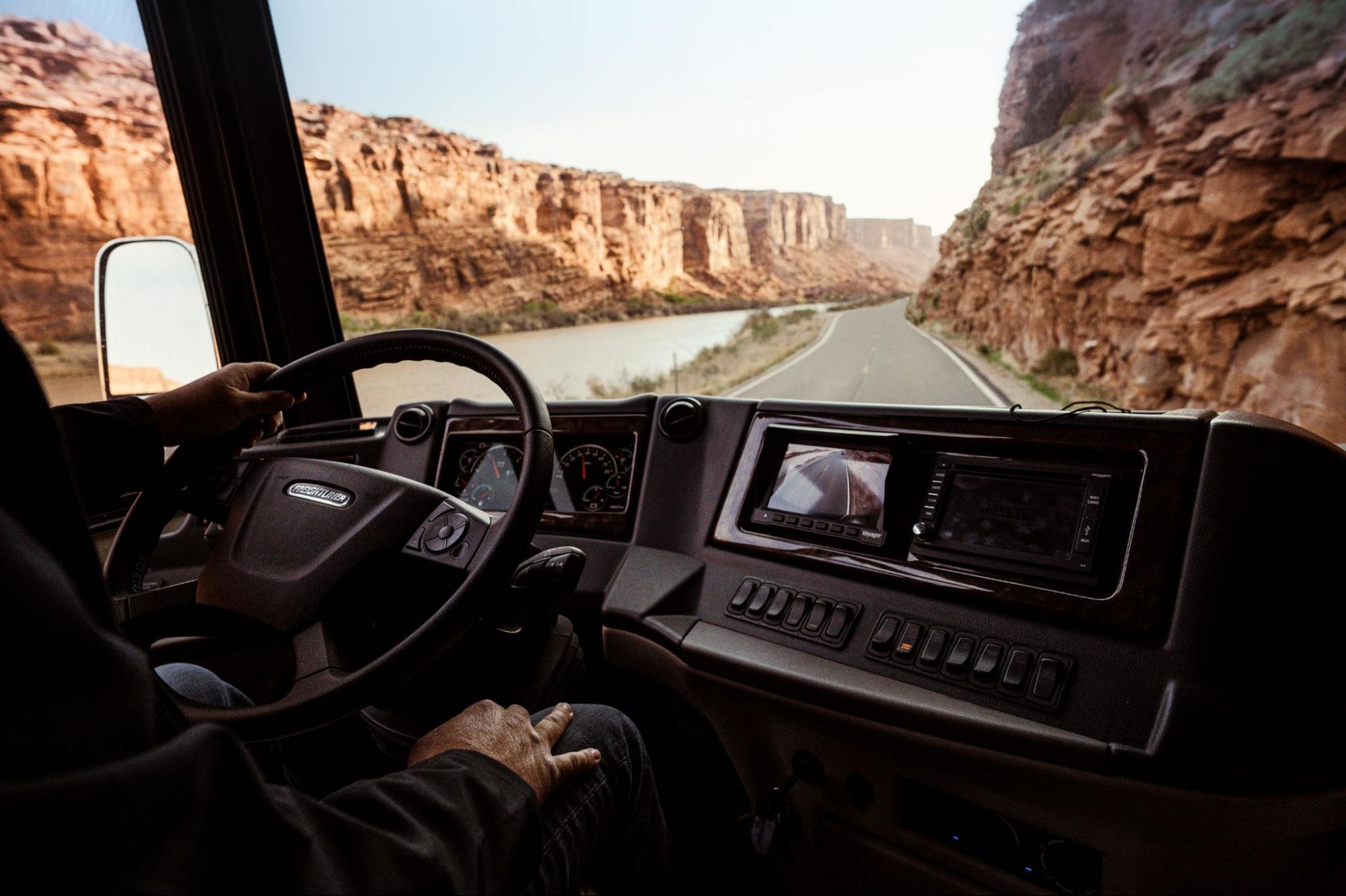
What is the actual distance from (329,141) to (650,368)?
1553 mm

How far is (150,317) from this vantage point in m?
2.32

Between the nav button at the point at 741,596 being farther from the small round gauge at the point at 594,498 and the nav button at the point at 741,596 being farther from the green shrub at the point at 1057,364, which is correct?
the green shrub at the point at 1057,364

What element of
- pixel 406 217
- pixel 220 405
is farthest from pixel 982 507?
pixel 406 217

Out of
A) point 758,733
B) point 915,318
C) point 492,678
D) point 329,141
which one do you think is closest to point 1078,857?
point 758,733

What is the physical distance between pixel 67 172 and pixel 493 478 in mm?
1575

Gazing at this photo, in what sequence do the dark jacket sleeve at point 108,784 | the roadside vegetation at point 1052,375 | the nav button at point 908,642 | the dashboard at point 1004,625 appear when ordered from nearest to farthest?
the dark jacket sleeve at point 108,784, the dashboard at point 1004,625, the nav button at point 908,642, the roadside vegetation at point 1052,375

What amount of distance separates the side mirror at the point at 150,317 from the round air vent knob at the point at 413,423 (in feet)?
2.15

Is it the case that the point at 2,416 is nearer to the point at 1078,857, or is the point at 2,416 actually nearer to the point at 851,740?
the point at 851,740

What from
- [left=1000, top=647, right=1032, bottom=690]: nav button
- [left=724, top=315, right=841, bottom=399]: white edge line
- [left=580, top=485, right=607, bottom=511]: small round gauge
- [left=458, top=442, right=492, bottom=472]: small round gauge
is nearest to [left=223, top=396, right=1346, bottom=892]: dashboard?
[left=1000, top=647, right=1032, bottom=690]: nav button

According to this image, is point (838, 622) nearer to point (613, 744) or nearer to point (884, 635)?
point (884, 635)

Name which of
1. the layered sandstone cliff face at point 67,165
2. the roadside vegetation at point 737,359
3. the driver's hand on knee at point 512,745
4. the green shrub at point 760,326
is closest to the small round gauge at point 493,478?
the roadside vegetation at point 737,359

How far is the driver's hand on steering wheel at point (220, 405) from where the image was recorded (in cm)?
124

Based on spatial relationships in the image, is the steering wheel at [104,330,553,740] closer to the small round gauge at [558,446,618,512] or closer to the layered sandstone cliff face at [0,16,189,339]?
the small round gauge at [558,446,618,512]

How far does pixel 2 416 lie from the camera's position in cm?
49
